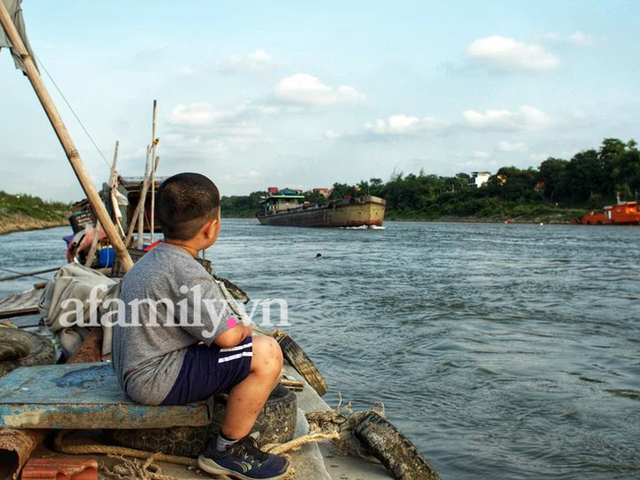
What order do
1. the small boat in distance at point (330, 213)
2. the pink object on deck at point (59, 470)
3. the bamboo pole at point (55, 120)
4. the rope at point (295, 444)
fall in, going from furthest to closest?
the small boat in distance at point (330, 213), the bamboo pole at point (55, 120), the rope at point (295, 444), the pink object on deck at point (59, 470)

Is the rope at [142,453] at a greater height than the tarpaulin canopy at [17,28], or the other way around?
the tarpaulin canopy at [17,28]

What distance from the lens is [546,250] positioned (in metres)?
26.5

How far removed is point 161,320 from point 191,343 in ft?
0.57

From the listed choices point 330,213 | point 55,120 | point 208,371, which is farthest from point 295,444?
point 330,213

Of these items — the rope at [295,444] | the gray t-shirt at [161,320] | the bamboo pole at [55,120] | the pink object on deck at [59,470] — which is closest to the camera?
the pink object on deck at [59,470]

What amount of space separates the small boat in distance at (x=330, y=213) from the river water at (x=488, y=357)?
34.2 metres

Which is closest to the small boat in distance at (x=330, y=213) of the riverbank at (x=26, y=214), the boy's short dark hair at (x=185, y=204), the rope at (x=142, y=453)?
the riverbank at (x=26, y=214)

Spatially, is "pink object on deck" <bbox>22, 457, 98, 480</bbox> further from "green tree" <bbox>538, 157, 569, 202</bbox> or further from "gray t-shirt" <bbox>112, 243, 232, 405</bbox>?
"green tree" <bbox>538, 157, 569, 202</bbox>

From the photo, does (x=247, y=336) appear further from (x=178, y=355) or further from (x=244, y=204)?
(x=244, y=204)

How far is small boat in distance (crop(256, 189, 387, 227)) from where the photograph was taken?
173 feet

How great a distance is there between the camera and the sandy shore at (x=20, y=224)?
4319 cm

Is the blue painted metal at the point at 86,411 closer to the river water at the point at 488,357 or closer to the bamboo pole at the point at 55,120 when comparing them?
the river water at the point at 488,357

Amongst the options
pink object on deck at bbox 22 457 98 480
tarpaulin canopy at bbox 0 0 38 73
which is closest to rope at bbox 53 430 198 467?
pink object on deck at bbox 22 457 98 480

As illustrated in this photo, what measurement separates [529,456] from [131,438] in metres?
3.25
